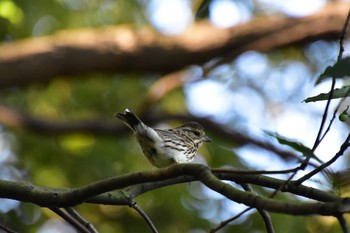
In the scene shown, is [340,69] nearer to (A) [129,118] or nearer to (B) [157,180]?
(B) [157,180]

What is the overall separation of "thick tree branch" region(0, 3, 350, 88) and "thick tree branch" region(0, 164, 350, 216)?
6.38 meters

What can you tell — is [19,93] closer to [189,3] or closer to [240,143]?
[189,3]

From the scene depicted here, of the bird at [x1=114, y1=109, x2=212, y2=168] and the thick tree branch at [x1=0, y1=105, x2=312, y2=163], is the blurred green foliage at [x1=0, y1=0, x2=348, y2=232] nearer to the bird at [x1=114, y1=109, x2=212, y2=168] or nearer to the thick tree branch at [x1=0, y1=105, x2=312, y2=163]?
the thick tree branch at [x1=0, y1=105, x2=312, y2=163]

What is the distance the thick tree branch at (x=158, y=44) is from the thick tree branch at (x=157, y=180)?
638 cm

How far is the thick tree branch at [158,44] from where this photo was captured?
30.6 ft

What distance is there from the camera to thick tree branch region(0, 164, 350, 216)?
2205 millimetres

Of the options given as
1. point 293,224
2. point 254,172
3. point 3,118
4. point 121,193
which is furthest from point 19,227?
point 254,172

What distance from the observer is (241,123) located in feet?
34.1

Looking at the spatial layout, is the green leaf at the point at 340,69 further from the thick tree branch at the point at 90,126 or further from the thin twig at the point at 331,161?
the thick tree branch at the point at 90,126

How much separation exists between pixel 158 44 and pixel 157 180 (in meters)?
6.87

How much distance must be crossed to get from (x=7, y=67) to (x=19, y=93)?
7.70ft

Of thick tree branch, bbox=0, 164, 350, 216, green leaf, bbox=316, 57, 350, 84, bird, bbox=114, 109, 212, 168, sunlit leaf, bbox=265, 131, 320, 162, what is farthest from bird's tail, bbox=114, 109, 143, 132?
green leaf, bbox=316, 57, 350, 84

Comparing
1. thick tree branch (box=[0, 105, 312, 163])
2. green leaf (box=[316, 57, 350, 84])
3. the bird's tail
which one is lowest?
green leaf (box=[316, 57, 350, 84])

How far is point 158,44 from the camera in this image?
955cm
